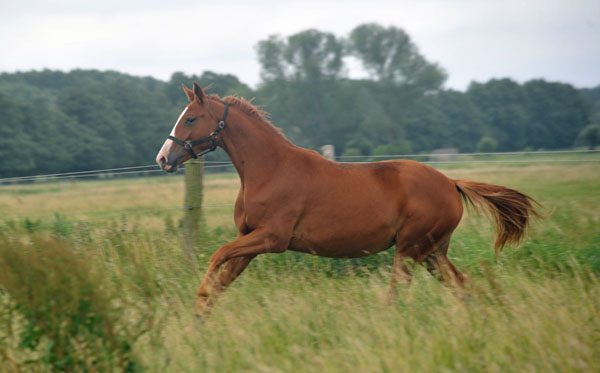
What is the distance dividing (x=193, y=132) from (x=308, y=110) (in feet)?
130

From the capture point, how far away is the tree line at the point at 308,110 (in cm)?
3725

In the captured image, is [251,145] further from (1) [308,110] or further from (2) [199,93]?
(1) [308,110]

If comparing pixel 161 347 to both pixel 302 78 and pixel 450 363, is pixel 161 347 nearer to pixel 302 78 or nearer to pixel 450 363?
pixel 450 363

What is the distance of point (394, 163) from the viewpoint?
495 centimetres

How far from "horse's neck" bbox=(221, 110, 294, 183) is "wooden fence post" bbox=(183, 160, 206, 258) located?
164cm

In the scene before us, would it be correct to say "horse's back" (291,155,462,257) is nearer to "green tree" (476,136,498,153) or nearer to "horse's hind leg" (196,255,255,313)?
"horse's hind leg" (196,255,255,313)

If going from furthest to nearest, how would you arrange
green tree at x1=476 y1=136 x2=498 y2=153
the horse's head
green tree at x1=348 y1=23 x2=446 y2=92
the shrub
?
green tree at x1=476 y1=136 x2=498 y2=153 < green tree at x1=348 y1=23 x2=446 y2=92 < the horse's head < the shrub

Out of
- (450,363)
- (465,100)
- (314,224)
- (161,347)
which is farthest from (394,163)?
(465,100)

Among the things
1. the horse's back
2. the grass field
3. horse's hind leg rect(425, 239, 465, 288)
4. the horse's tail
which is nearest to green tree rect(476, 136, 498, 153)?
the grass field

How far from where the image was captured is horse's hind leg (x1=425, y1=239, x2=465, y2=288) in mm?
4828

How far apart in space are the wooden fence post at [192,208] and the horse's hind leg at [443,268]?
2.63 meters

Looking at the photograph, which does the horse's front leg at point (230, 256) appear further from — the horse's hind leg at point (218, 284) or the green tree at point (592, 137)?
the green tree at point (592, 137)

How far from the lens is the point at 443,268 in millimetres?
4875

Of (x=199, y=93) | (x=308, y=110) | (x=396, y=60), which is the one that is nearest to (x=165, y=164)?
(x=199, y=93)
